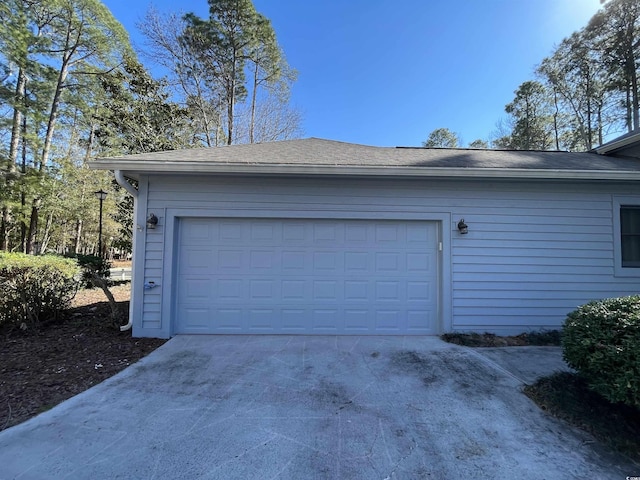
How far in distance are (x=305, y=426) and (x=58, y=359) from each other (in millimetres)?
3447

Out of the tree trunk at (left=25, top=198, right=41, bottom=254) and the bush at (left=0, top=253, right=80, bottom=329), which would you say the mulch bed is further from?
the tree trunk at (left=25, top=198, right=41, bottom=254)

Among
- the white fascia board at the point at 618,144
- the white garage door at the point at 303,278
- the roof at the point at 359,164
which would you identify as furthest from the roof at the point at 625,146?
the white garage door at the point at 303,278

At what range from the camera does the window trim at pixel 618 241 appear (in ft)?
16.7

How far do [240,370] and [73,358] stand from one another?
223 cm

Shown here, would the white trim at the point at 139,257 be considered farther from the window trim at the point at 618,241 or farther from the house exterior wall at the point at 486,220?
the window trim at the point at 618,241

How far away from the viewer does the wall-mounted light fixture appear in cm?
468

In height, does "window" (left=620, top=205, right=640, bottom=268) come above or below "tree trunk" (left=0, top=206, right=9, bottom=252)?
below

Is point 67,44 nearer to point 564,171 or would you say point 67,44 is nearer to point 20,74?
point 20,74

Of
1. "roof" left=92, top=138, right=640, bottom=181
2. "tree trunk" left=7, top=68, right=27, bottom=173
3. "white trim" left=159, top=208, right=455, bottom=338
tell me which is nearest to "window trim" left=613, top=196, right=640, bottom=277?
"roof" left=92, top=138, right=640, bottom=181

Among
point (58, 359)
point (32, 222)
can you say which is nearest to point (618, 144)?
point (58, 359)

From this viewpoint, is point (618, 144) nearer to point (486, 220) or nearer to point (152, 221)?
point (486, 220)

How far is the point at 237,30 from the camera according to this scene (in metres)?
14.9

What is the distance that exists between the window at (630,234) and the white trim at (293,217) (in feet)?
10.0

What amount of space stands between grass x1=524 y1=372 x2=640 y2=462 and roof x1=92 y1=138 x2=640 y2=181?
2950mm
